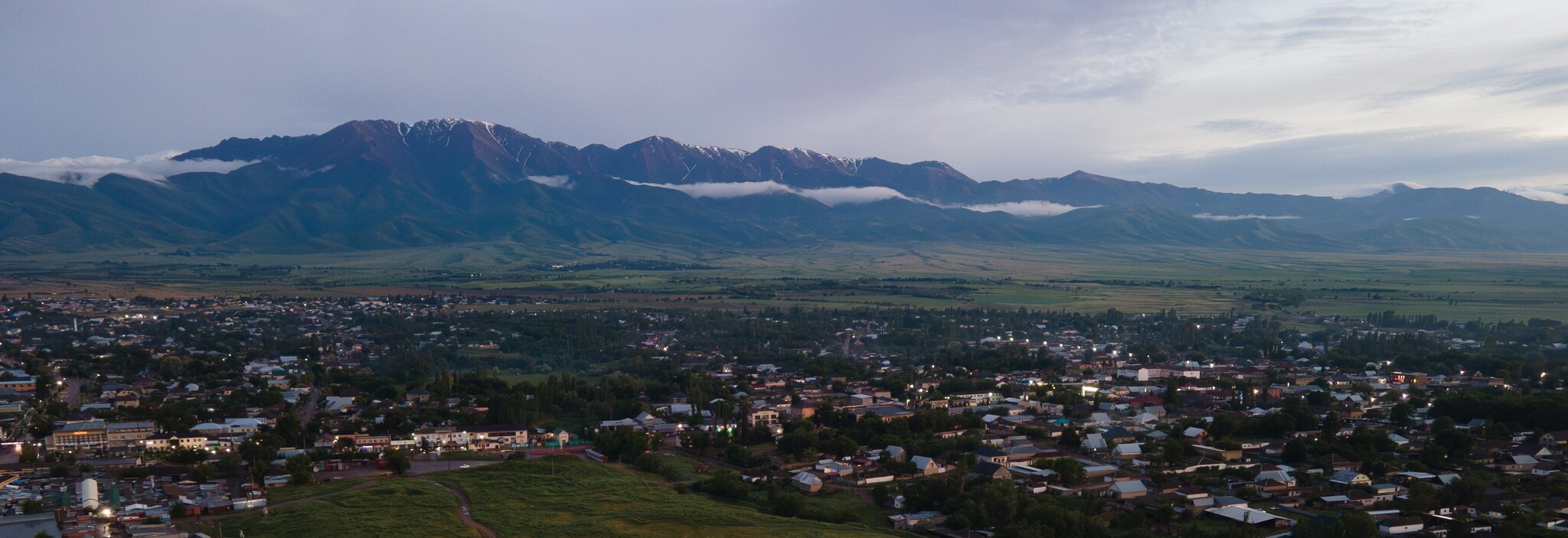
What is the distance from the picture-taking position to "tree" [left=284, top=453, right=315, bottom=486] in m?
31.6

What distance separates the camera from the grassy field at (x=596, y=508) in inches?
1052

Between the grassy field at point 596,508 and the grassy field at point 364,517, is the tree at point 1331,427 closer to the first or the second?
the grassy field at point 596,508

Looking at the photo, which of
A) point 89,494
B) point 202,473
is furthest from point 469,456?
point 89,494

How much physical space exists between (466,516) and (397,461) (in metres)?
7.22

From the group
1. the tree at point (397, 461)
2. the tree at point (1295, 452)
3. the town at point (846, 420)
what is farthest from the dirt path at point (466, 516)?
the tree at point (1295, 452)

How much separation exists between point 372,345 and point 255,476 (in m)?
36.3

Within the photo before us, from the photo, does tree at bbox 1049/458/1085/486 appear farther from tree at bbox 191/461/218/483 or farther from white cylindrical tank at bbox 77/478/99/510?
white cylindrical tank at bbox 77/478/99/510

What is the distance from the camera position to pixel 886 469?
3444 centimetres

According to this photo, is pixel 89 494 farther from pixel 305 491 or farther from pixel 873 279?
pixel 873 279

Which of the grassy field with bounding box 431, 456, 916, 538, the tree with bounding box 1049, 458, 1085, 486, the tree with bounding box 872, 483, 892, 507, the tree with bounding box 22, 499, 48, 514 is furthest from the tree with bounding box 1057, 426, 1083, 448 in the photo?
the tree with bounding box 22, 499, 48, 514

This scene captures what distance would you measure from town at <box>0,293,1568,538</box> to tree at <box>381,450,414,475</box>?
88 millimetres

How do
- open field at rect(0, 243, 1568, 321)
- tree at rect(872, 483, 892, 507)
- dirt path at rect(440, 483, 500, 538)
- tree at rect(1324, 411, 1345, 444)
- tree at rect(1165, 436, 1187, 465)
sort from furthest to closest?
open field at rect(0, 243, 1568, 321) → tree at rect(1324, 411, 1345, 444) → tree at rect(1165, 436, 1187, 465) → tree at rect(872, 483, 892, 507) → dirt path at rect(440, 483, 500, 538)

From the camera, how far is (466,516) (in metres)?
28.2

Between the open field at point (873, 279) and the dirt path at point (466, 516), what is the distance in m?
61.3
